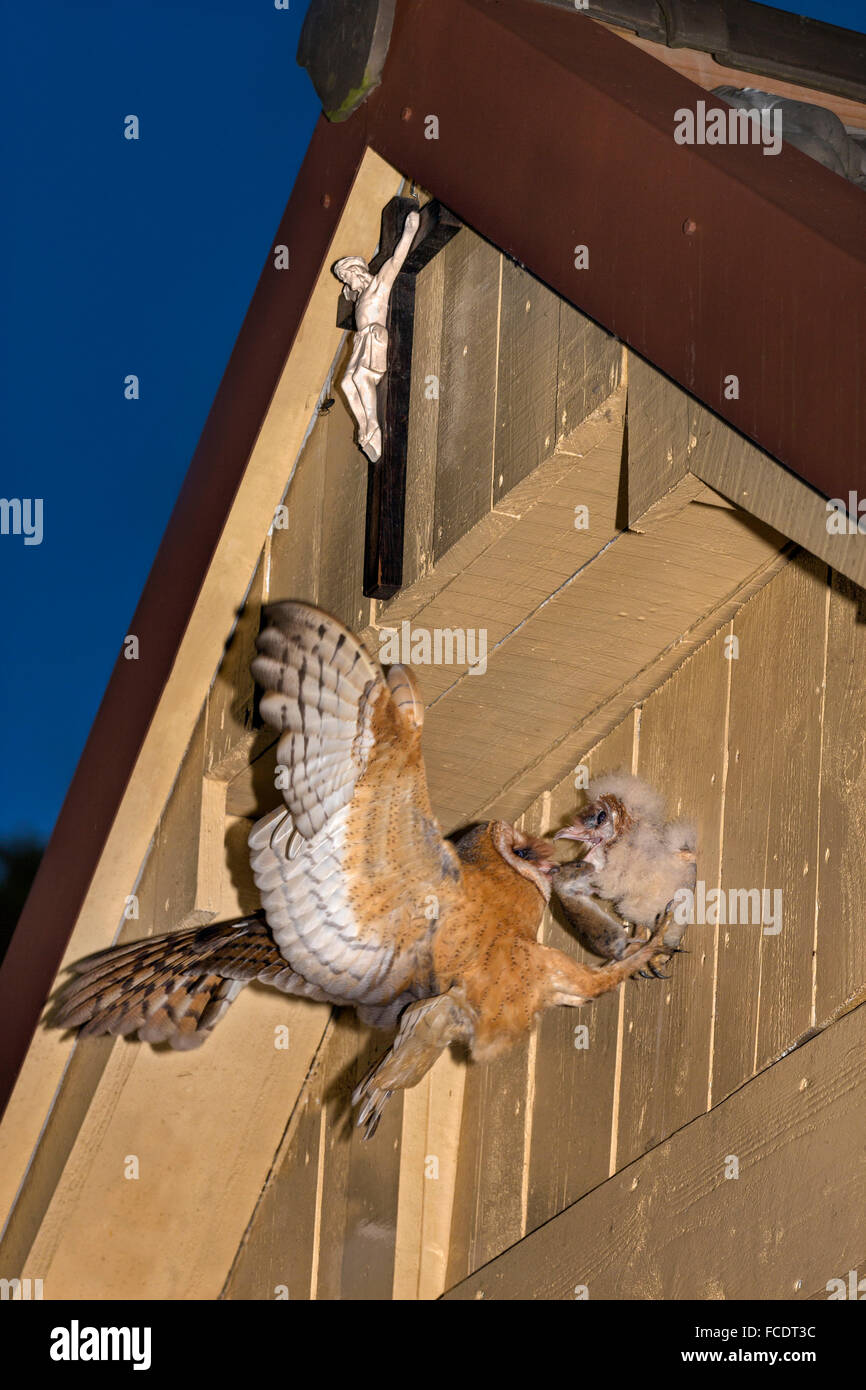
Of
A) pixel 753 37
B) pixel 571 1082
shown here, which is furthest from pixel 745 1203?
pixel 753 37

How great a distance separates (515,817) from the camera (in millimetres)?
2305

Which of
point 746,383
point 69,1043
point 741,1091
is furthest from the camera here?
point 69,1043

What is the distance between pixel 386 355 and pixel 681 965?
0.91 m

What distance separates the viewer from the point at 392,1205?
8.07 feet

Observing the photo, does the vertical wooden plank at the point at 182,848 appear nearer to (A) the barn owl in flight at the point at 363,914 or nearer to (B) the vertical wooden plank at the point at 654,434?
(A) the barn owl in flight at the point at 363,914

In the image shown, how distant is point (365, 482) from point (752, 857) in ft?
2.40

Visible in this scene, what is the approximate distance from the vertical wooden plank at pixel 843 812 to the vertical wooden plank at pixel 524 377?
1.29 feet

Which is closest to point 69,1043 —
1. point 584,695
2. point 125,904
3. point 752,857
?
point 125,904

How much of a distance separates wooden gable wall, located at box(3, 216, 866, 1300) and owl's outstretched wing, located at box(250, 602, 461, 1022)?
0.36 m

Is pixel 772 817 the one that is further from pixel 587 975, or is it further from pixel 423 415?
pixel 423 415

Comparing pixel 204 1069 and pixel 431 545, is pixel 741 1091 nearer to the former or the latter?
pixel 431 545

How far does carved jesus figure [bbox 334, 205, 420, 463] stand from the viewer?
195 cm

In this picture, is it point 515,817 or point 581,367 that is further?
point 515,817

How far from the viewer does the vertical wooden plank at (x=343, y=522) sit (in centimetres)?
201
